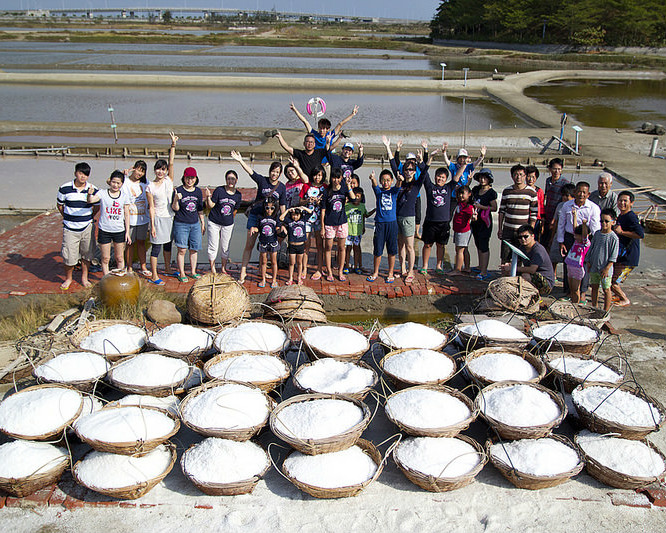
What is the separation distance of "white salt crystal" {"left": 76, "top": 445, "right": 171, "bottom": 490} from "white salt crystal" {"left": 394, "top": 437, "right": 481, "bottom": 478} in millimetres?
1825

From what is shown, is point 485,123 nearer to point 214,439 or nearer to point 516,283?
point 516,283

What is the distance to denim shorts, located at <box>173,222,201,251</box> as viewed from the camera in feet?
24.9

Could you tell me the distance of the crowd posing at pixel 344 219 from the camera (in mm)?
7113

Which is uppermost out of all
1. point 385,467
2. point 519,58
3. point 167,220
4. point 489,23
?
point 489,23

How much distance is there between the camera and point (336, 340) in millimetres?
5672

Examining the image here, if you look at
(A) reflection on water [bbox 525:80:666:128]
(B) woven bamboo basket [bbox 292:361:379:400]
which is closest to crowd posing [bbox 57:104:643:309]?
(B) woven bamboo basket [bbox 292:361:379:400]

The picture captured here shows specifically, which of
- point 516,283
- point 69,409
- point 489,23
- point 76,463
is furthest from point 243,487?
point 489,23

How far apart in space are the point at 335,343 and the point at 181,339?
5.03ft

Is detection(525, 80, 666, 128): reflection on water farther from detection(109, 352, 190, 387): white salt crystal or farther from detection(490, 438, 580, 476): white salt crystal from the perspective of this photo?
detection(109, 352, 190, 387): white salt crystal

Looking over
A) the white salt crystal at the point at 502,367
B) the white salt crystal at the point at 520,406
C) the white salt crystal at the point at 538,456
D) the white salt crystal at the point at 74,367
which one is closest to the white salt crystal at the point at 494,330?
the white salt crystal at the point at 502,367

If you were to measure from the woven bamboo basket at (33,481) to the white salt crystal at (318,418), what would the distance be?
1.63 m

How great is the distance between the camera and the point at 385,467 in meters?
4.52

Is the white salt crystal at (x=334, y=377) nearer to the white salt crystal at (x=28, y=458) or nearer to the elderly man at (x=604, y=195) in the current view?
the white salt crystal at (x=28, y=458)

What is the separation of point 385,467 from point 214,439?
1.36 meters
